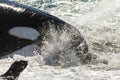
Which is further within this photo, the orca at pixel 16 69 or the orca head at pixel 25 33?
the orca head at pixel 25 33

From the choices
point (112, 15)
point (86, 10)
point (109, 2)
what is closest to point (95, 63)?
point (112, 15)

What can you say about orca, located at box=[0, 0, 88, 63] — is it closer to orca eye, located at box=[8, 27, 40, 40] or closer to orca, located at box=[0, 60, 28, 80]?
orca eye, located at box=[8, 27, 40, 40]

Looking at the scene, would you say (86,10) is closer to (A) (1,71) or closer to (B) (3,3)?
(B) (3,3)

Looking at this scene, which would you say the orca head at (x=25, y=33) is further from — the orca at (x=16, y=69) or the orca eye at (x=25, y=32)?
the orca at (x=16, y=69)

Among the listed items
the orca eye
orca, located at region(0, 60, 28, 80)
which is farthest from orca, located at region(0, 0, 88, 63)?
orca, located at region(0, 60, 28, 80)

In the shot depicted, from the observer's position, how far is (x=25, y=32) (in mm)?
8227

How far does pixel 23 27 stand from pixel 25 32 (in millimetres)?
129

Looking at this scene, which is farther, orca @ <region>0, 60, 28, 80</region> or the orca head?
the orca head

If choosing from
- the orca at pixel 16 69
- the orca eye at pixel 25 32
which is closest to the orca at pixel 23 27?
the orca eye at pixel 25 32

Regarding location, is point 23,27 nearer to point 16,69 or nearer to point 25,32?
point 25,32

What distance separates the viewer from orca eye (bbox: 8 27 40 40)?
812 cm

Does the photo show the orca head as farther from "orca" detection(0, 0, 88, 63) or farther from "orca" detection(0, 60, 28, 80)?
"orca" detection(0, 60, 28, 80)

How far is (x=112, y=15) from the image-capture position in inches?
612

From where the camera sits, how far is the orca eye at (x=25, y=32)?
8.12 metres
